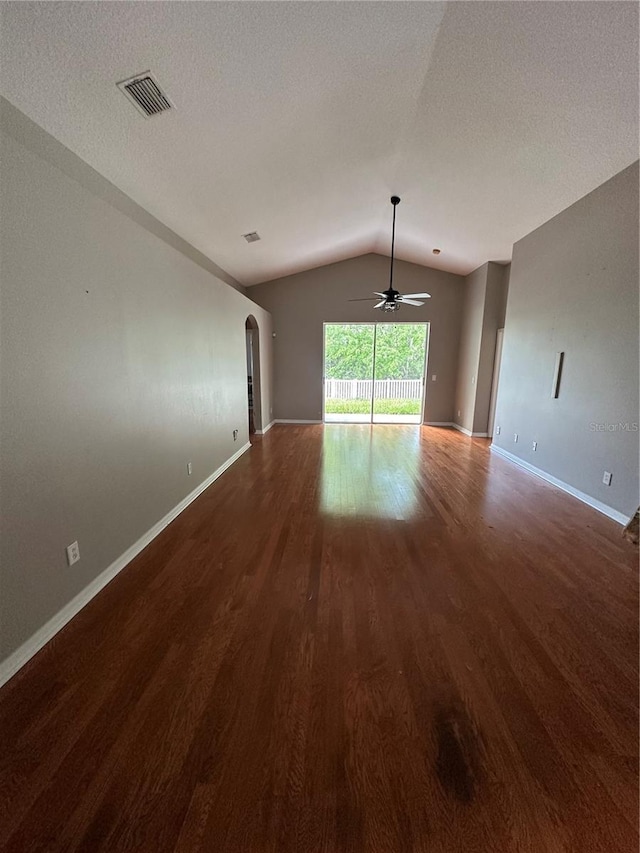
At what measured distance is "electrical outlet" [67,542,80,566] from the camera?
177 centimetres

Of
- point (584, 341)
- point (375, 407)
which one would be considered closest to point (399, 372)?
point (375, 407)

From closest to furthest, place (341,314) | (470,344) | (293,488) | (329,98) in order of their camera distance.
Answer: (329,98)
(293,488)
(470,344)
(341,314)

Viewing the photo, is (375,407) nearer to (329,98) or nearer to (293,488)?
(293,488)

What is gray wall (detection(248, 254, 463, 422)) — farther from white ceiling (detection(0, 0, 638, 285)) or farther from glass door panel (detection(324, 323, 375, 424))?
white ceiling (detection(0, 0, 638, 285))

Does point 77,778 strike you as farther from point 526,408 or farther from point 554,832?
point 526,408

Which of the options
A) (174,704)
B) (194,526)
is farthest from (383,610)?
(194,526)

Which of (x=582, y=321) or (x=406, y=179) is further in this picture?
(x=406, y=179)

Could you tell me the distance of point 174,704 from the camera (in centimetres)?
131

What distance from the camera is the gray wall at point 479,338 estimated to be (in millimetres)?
5789

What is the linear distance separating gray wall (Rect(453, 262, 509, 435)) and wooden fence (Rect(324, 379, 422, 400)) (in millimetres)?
982

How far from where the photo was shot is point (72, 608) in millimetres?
1779

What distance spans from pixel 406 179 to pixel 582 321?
8.21 feet

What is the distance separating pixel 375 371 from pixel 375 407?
807 mm

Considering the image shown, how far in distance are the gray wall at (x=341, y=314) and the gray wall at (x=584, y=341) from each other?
2222 mm
